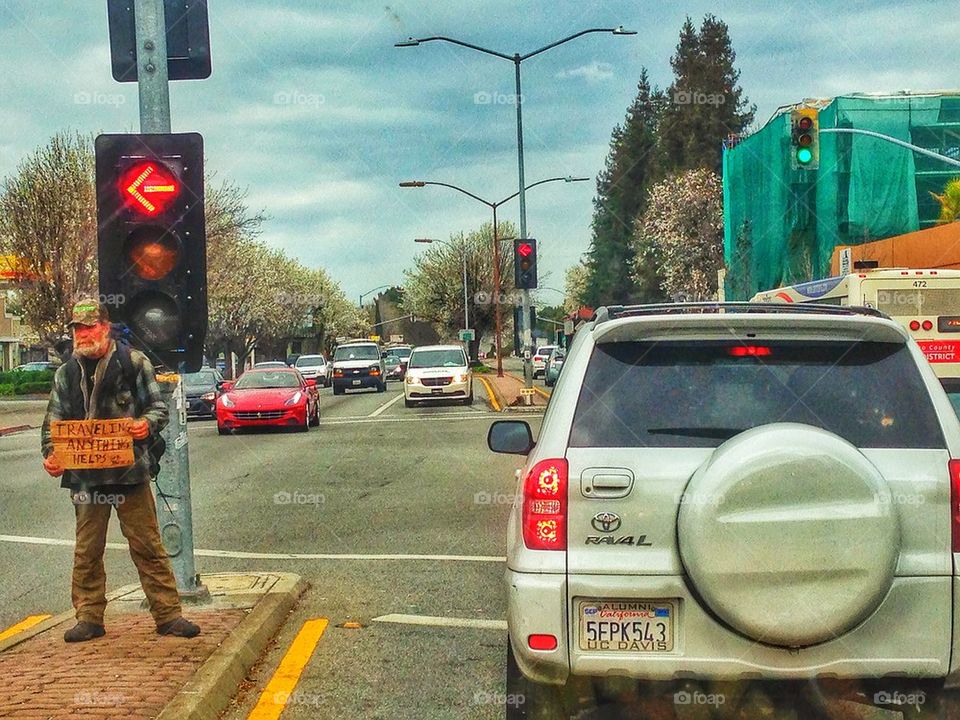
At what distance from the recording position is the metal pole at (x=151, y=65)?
7574 millimetres

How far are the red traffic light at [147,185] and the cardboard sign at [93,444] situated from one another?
139 centimetres

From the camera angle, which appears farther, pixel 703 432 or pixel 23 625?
pixel 23 625

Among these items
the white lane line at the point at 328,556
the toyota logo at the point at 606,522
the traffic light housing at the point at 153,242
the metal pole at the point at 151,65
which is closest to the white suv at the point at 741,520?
the toyota logo at the point at 606,522

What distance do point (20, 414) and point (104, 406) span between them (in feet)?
115

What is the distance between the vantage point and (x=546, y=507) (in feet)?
14.1

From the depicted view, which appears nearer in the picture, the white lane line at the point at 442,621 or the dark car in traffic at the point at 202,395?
the white lane line at the point at 442,621

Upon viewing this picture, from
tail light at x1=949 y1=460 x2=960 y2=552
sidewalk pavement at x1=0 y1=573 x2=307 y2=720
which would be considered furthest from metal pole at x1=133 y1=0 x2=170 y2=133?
tail light at x1=949 y1=460 x2=960 y2=552

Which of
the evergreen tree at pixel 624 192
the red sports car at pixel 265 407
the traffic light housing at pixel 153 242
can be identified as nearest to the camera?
the traffic light housing at pixel 153 242

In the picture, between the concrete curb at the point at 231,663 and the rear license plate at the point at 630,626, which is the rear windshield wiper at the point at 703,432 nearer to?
the rear license plate at the point at 630,626

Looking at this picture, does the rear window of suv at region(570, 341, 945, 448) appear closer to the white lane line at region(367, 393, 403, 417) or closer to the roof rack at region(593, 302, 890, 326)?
the roof rack at region(593, 302, 890, 326)

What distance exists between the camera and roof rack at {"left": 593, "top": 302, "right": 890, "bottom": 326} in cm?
453

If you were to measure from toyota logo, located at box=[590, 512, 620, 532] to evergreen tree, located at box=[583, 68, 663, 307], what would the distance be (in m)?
88.8

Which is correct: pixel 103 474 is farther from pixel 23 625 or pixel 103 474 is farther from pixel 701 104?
pixel 701 104

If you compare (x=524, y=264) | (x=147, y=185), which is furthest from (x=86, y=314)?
(x=524, y=264)
